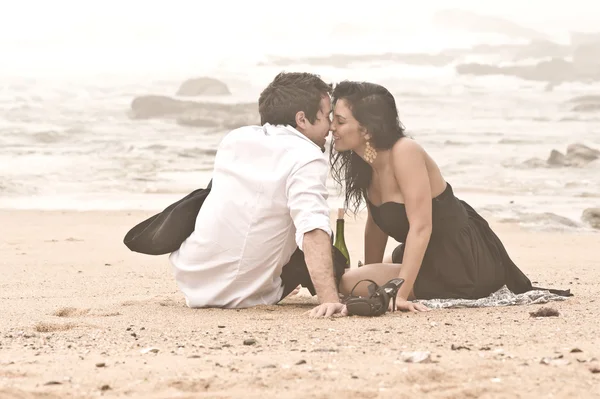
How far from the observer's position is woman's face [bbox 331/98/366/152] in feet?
15.0

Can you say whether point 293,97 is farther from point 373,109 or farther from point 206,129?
point 206,129

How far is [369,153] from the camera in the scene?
15.3 ft

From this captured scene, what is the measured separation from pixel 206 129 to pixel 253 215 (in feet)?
55.1

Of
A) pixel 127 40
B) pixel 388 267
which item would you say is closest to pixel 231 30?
pixel 127 40

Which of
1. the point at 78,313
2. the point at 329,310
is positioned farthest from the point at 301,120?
the point at 78,313

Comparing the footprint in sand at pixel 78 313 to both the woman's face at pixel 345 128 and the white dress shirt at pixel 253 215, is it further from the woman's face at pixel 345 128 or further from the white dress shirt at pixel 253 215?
the woman's face at pixel 345 128

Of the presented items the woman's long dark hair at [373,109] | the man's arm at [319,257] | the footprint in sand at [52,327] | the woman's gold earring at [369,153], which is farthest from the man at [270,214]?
the footprint in sand at [52,327]

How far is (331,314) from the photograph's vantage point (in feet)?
13.8

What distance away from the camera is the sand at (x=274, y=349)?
9.37ft

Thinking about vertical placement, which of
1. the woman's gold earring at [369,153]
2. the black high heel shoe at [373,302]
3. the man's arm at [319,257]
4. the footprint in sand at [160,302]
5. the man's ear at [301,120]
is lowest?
the footprint in sand at [160,302]

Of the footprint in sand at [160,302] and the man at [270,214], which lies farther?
the footprint in sand at [160,302]

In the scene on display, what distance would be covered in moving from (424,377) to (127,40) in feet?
98.0

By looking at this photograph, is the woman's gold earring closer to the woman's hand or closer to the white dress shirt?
the white dress shirt

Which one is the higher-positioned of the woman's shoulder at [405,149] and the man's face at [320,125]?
the man's face at [320,125]
